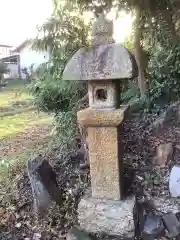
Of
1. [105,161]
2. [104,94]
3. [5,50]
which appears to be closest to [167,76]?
[104,94]

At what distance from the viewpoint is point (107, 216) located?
284 centimetres

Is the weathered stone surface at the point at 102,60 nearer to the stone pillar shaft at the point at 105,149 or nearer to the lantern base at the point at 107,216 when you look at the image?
the stone pillar shaft at the point at 105,149

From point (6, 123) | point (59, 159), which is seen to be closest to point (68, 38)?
point (59, 159)

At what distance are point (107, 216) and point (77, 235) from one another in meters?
0.32

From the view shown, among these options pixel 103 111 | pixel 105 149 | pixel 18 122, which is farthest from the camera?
pixel 18 122

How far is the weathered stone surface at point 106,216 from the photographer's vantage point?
110 inches

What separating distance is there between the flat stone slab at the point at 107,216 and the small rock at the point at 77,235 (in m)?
0.08

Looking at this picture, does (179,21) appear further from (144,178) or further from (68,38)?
(144,178)

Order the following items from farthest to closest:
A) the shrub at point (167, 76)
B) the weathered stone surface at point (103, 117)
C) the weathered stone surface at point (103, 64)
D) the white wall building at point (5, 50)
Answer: the white wall building at point (5, 50)
the shrub at point (167, 76)
the weathered stone surface at point (103, 117)
the weathered stone surface at point (103, 64)

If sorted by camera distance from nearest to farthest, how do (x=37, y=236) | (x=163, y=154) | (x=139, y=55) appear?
(x=37, y=236) < (x=163, y=154) < (x=139, y=55)

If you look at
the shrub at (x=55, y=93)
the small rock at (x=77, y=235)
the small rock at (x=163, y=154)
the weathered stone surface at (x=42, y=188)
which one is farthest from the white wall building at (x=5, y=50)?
the small rock at (x=77, y=235)

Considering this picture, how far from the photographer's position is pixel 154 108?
190 inches

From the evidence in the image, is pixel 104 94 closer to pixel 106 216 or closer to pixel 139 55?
pixel 106 216

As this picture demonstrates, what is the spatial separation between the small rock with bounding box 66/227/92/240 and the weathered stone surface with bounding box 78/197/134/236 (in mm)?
77
